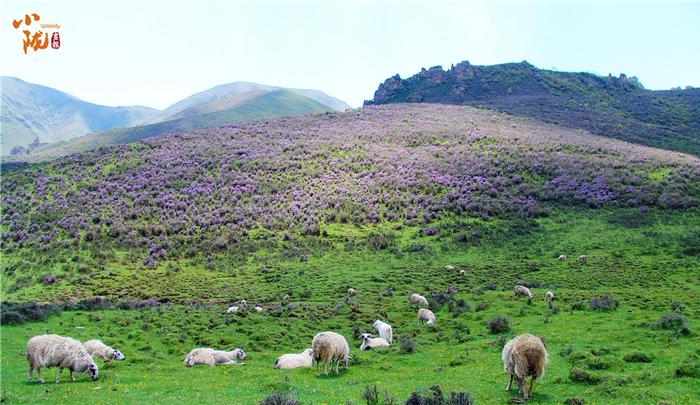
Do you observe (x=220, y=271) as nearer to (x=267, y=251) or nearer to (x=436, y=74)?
(x=267, y=251)

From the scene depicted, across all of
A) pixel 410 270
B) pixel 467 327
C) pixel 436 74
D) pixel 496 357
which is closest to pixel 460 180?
pixel 410 270

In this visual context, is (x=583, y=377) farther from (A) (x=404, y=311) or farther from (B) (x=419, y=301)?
(B) (x=419, y=301)

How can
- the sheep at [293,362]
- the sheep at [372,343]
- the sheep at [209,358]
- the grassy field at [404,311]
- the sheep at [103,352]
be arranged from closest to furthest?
the grassy field at [404,311] → the sheep at [293,362] → the sheep at [209,358] → the sheep at [103,352] → the sheep at [372,343]

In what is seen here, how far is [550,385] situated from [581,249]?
38463mm

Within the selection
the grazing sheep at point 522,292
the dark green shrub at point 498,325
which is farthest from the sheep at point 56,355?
the grazing sheep at point 522,292

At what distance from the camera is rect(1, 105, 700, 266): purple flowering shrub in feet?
183

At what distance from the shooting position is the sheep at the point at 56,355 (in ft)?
51.0

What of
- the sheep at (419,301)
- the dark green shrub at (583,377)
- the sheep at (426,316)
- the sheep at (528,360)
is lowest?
the sheep at (419,301)

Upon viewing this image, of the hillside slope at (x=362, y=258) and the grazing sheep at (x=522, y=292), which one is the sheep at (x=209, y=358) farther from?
the grazing sheep at (x=522, y=292)

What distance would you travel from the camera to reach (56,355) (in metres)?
15.6

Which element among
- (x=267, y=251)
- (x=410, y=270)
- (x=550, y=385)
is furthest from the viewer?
(x=267, y=251)

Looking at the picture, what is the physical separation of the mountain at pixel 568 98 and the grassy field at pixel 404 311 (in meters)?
55.5

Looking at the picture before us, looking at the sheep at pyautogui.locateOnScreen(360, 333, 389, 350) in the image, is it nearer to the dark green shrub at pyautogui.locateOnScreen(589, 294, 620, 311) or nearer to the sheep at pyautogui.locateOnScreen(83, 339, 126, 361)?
the sheep at pyautogui.locateOnScreen(83, 339, 126, 361)

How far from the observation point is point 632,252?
1795 inches
